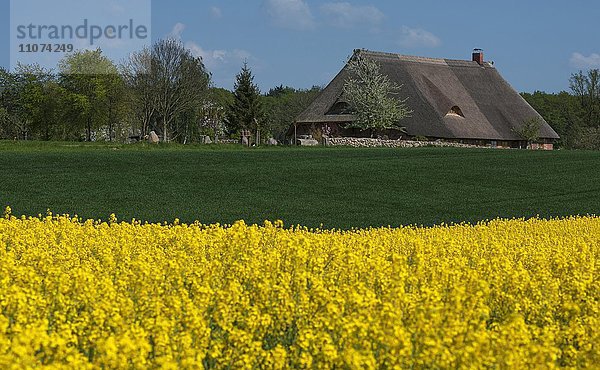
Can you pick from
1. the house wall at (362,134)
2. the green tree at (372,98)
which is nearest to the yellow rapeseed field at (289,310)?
the green tree at (372,98)

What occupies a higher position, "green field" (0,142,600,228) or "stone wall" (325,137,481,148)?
"stone wall" (325,137,481,148)

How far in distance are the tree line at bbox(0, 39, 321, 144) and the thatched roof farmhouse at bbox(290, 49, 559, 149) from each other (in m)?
5.67

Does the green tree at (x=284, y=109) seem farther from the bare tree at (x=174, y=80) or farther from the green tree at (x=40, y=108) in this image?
the green tree at (x=40, y=108)

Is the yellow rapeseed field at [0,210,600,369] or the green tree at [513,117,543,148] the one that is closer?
the yellow rapeseed field at [0,210,600,369]

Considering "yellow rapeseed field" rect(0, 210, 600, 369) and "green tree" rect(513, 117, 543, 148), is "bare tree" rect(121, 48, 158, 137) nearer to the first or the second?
"green tree" rect(513, 117, 543, 148)

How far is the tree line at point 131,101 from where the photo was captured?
64188 millimetres

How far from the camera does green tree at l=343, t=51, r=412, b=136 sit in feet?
183

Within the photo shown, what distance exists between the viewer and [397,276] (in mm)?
6355

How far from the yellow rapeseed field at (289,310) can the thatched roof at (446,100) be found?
48.9 metres

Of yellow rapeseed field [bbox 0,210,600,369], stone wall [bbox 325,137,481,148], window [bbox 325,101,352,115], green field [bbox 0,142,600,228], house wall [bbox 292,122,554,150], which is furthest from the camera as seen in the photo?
window [bbox 325,101,352,115]

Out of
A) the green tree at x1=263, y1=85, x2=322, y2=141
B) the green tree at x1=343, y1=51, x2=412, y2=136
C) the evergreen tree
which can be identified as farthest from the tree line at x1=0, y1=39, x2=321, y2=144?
the green tree at x1=263, y1=85, x2=322, y2=141

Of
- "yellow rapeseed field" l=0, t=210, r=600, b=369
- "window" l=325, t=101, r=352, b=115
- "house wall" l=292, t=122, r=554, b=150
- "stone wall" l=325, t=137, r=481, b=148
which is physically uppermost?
"window" l=325, t=101, r=352, b=115

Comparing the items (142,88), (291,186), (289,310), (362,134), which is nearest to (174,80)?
(142,88)

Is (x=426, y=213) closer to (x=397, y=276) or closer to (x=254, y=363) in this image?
(x=397, y=276)
